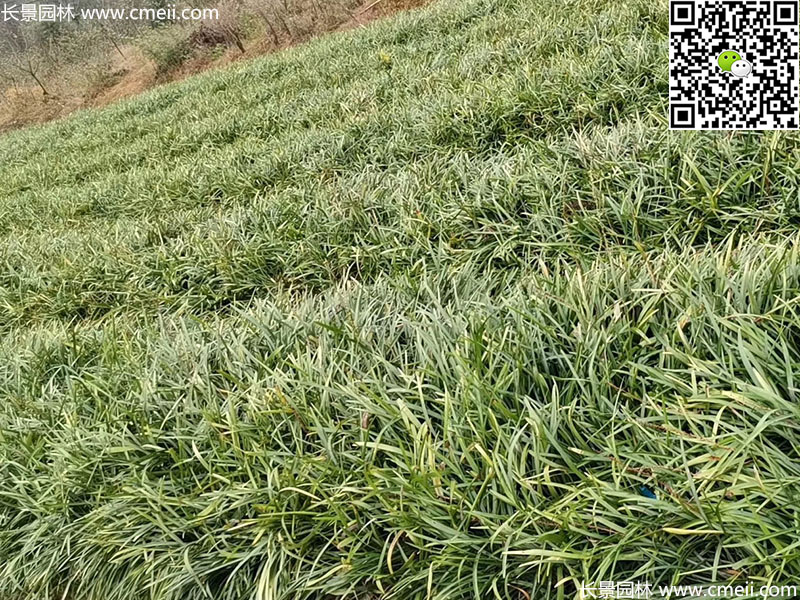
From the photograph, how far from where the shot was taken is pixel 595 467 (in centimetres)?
133

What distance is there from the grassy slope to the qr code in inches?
7.3

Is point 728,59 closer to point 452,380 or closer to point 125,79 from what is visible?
point 452,380

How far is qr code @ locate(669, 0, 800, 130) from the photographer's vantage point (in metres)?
2.49

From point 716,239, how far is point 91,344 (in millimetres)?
2827

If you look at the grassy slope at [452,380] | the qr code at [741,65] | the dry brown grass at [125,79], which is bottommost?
the grassy slope at [452,380]

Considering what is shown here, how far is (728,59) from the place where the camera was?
2578mm

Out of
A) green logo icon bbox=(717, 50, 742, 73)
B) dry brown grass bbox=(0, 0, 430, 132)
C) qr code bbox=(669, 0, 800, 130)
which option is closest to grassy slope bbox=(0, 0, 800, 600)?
qr code bbox=(669, 0, 800, 130)

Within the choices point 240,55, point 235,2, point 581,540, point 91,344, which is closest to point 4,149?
point 240,55

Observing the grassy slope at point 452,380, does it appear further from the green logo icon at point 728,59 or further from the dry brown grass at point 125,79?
the dry brown grass at point 125,79

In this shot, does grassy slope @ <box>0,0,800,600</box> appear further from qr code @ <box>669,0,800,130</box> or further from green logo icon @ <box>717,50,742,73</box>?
green logo icon @ <box>717,50,742,73</box>

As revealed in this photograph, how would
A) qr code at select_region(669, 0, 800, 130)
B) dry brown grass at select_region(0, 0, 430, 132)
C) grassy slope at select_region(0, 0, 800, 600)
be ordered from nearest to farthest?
1. grassy slope at select_region(0, 0, 800, 600)
2. qr code at select_region(669, 0, 800, 130)
3. dry brown grass at select_region(0, 0, 430, 132)

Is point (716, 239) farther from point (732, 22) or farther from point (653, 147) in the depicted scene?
point (732, 22)

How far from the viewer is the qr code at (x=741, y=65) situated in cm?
249

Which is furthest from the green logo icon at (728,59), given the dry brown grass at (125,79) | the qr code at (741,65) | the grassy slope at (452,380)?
the dry brown grass at (125,79)
